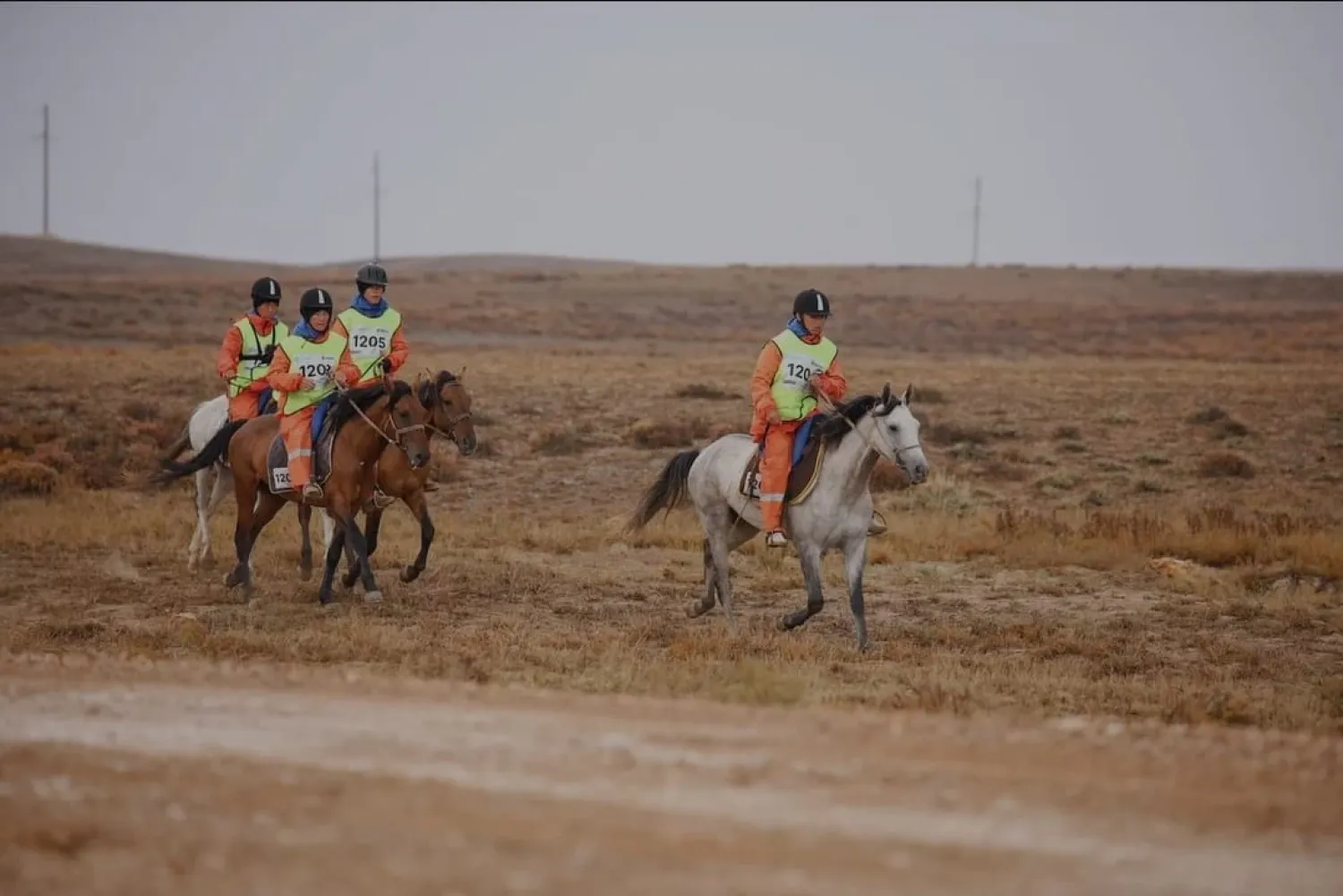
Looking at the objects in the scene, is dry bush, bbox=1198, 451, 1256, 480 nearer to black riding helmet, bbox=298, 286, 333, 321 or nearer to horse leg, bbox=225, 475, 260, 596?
black riding helmet, bbox=298, 286, 333, 321

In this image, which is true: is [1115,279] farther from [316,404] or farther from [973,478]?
[316,404]

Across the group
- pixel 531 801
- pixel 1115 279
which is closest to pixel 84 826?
pixel 531 801

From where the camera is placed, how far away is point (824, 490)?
565 inches

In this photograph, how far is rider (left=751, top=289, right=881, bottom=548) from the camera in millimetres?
14500

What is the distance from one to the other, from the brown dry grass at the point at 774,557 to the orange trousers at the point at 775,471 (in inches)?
39.6

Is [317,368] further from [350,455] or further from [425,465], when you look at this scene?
[425,465]

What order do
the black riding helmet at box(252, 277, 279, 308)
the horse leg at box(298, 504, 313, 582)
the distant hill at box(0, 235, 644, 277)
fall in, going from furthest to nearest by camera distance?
1. the distant hill at box(0, 235, 644, 277)
2. the black riding helmet at box(252, 277, 279, 308)
3. the horse leg at box(298, 504, 313, 582)

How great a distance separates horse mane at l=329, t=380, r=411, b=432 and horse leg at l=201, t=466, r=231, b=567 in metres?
2.86

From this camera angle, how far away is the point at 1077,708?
11.6 m

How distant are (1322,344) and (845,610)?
1876 inches

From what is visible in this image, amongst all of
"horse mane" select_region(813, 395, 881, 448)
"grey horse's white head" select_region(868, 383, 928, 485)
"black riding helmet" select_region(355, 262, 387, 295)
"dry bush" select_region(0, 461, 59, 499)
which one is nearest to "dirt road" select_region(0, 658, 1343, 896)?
"grey horse's white head" select_region(868, 383, 928, 485)

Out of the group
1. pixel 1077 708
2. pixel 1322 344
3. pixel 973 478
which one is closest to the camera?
pixel 1077 708

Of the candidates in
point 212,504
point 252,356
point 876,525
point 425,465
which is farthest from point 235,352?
point 876,525

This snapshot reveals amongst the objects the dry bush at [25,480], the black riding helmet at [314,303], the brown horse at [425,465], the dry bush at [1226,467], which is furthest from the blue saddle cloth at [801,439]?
the dry bush at [1226,467]
